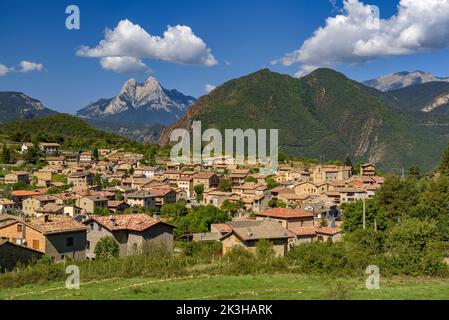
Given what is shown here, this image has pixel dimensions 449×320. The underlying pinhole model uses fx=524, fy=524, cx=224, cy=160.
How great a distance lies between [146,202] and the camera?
170ft

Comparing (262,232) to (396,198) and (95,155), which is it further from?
(95,155)

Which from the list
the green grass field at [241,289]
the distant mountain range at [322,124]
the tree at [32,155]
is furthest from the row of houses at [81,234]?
the distant mountain range at [322,124]

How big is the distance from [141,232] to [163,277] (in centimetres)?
756

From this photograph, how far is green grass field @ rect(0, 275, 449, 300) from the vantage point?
15.6m

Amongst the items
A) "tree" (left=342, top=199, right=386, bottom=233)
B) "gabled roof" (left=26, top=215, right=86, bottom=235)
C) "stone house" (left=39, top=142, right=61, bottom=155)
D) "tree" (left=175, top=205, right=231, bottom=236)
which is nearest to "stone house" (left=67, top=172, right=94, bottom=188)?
"stone house" (left=39, top=142, right=61, bottom=155)

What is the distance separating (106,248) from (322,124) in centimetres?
16787

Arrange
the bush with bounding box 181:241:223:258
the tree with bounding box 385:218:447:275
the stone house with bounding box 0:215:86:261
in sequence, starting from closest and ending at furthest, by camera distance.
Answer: the tree with bounding box 385:218:447:275 → the stone house with bounding box 0:215:86:261 → the bush with bounding box 181:241:223:258

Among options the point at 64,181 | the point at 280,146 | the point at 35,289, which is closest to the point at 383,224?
the point at 35,289

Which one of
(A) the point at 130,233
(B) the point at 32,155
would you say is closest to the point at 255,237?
(A) the point at 130,233

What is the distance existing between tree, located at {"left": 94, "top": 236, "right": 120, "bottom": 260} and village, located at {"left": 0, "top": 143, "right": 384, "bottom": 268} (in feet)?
3.13

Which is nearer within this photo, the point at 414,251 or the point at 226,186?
the point at 414,251

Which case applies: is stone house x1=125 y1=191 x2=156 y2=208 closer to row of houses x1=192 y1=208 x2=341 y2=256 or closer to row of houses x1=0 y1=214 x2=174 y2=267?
row of houses x1=192 y1=208 x2=341 y2=256

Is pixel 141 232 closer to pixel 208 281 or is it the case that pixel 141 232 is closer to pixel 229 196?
pixel 208 281

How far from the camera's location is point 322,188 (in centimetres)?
6022
